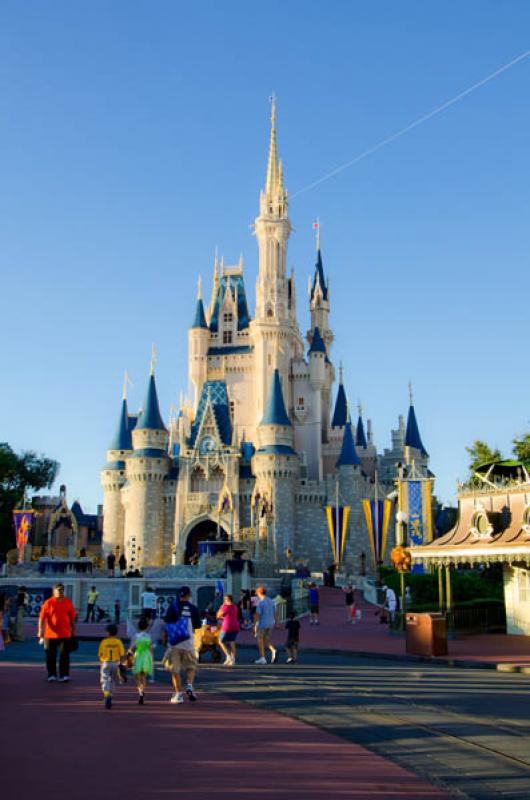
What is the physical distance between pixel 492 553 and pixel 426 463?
5149 cm

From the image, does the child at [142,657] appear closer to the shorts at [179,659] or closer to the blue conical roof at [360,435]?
the shorts at [179,659]

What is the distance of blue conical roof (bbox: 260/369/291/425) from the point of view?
194ft

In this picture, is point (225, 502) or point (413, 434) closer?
point (225, 502)

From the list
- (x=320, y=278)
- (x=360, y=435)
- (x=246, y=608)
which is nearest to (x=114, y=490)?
(x=360, y=435)

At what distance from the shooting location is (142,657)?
1093cm

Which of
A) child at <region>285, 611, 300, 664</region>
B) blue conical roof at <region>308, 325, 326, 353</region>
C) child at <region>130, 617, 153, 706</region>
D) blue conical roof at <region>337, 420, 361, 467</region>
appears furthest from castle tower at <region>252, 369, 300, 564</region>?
child at <region>130, 617, 153, 706</region>

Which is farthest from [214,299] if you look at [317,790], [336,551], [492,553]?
[317,790]

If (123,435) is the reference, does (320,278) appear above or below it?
above

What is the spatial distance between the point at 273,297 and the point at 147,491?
17570 millimetres

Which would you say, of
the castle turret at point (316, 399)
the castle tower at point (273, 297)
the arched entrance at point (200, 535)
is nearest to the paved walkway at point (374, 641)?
the arched entrance at point (200, 535)

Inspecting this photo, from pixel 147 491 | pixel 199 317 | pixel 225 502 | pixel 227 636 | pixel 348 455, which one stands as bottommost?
pixel 227 636

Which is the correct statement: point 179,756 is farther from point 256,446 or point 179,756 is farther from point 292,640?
point 256,446

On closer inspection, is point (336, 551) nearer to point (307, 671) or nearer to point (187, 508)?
point (187, 508)

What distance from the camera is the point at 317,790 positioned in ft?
21.9
